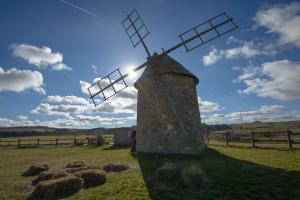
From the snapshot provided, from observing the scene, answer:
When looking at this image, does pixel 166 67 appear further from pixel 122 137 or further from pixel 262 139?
pixel 122 137

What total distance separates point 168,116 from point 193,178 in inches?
313

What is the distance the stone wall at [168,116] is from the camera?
15016mm

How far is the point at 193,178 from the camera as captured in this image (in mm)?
7691

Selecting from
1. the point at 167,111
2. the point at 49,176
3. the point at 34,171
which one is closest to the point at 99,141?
the point at 167,111

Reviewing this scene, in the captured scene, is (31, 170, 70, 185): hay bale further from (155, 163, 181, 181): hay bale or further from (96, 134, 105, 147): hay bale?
(96, 134, 105, 147): hay bale

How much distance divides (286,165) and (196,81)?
938 cm

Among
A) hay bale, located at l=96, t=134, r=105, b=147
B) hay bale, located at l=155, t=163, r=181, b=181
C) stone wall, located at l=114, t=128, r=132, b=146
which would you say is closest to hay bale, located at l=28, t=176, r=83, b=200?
hay bale, located at l=155, t=163, r=181, b=181

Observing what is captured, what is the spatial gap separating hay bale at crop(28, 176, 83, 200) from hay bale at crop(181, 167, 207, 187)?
3.83 meters

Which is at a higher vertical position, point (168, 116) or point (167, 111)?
point (167, 111)


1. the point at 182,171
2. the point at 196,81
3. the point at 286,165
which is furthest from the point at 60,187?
the point at 196,81

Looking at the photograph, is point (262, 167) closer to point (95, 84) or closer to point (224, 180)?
point (224, 180)

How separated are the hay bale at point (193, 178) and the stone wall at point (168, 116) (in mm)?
6801

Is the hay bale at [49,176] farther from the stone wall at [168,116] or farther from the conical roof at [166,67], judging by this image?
the conical roof at [166,67]

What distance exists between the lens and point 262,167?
1003 cm
